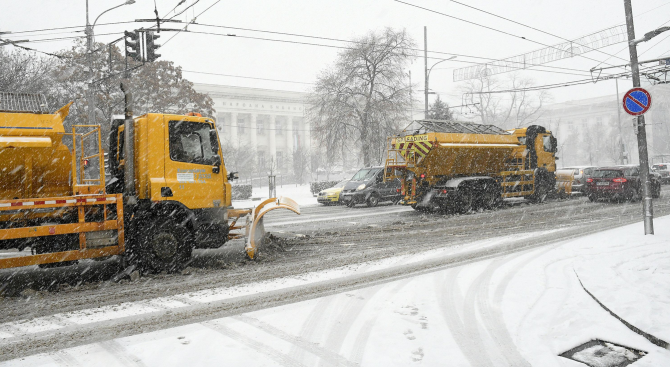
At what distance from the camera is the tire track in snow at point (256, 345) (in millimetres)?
3949

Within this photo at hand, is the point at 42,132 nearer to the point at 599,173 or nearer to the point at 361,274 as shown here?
the point at 361,274

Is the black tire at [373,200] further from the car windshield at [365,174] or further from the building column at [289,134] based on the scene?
the building column at [289,134]

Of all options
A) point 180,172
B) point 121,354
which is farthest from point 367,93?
point 121,354

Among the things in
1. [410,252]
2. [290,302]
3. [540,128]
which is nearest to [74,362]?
[290,302]

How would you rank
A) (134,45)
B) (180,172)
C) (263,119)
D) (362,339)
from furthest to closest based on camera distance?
(263,119) → (134,45) → (180,172) → (362,339)

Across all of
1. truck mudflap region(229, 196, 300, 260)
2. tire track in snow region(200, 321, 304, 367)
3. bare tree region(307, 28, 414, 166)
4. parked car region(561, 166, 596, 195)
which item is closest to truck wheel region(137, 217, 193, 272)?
truck mudflap region(229, 196, 300, 260)

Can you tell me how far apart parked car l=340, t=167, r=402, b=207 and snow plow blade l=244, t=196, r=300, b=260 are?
36.1 ft

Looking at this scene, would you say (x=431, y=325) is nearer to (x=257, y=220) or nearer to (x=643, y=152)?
(x=257, y=220)

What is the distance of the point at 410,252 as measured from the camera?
352 inches

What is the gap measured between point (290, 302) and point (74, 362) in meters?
2.43

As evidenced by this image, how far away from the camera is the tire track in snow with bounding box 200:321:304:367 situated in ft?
13.0

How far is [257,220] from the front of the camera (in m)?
8.19

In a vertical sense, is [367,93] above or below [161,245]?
above

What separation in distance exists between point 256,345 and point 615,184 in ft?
60.2
